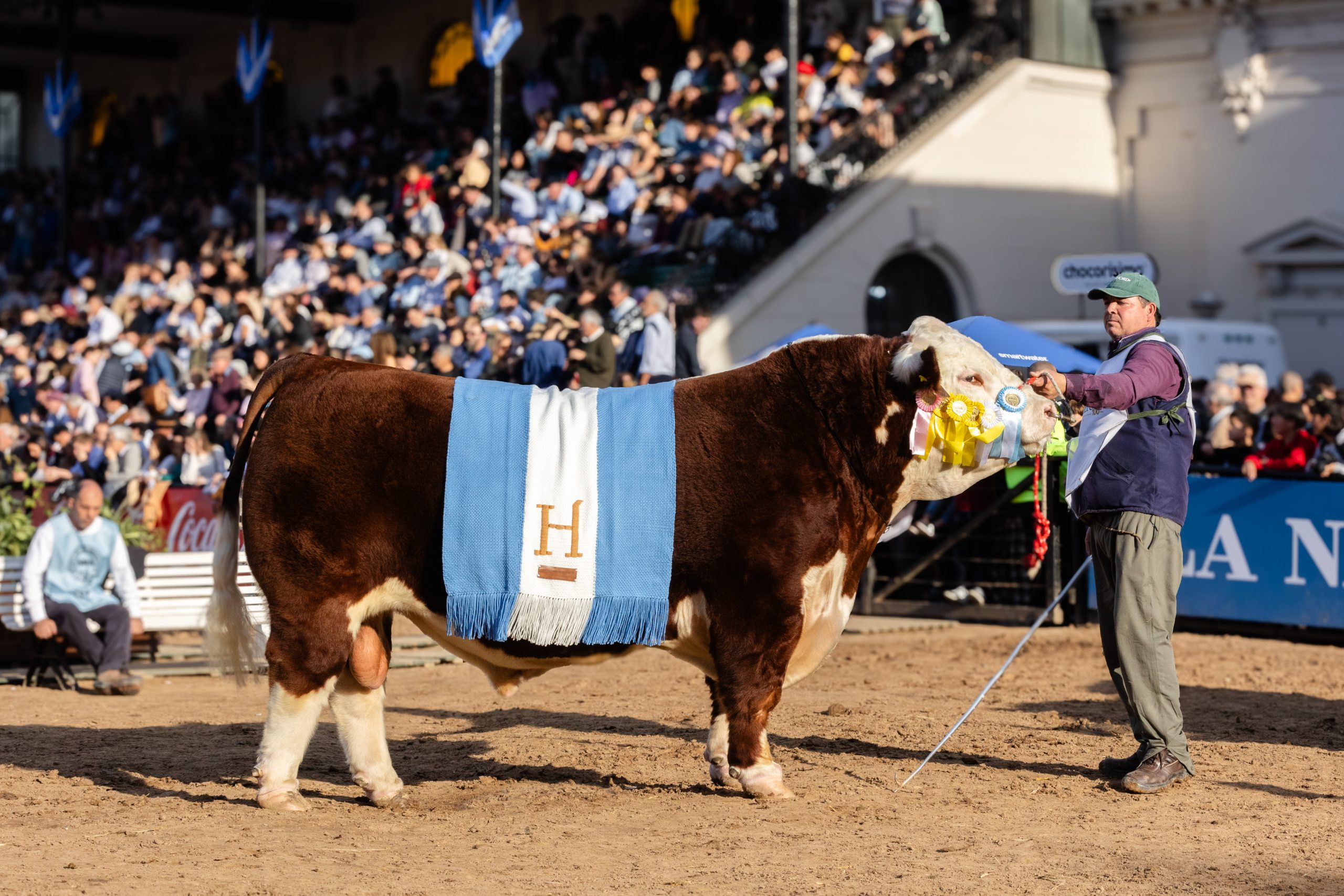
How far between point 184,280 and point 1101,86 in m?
14.4

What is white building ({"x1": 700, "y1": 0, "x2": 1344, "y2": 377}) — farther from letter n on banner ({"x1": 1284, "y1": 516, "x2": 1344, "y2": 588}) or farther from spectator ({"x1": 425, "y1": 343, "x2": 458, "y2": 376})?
letter n on banner ({"x1": 1284, "y1": 516, "x2": 1344, "y2": 588})

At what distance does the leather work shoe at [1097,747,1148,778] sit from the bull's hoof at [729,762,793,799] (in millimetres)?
1651

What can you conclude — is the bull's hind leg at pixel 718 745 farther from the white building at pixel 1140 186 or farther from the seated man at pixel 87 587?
the white building at pixel 1140 186

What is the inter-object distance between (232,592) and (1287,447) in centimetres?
892

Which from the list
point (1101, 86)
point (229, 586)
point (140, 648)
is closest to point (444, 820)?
point (229, 586)

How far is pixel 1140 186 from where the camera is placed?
2508 centimetres

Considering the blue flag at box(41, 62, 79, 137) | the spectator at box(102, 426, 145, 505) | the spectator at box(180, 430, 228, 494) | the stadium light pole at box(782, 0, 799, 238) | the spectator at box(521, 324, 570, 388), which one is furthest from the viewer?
the blue flag at box(41, 62, 79, 137)

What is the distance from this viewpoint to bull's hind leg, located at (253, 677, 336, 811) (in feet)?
23.3

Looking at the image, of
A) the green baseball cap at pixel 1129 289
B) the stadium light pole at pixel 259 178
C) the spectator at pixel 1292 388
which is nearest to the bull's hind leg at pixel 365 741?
the green baseball cap at pixel 1129 289

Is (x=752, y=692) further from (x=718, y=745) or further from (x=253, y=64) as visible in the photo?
(x=253, y=64)

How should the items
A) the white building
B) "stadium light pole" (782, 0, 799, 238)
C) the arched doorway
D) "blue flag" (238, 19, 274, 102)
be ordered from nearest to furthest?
"stadium light pole" (782, 0, 799, 238) < the white building < the arched doorway < "blue flag" (238, 19, 274, 102)

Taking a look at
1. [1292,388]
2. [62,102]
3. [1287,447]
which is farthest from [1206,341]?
[62,102]

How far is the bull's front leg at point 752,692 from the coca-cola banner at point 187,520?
8.54 meters

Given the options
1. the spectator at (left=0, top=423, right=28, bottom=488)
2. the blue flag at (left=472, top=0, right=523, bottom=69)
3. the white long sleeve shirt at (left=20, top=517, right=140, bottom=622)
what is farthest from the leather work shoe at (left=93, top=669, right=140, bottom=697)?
the blue flag at (left=472, top=0, right=523, bottom=69)
